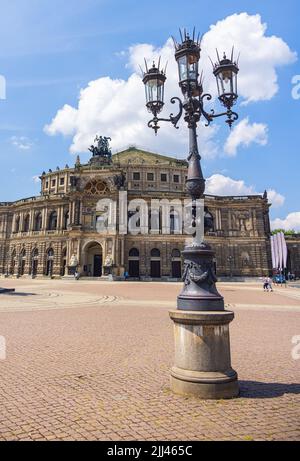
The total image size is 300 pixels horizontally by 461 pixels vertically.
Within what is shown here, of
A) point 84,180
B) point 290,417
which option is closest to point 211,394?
point 290,417

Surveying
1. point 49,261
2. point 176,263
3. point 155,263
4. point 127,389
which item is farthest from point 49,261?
point 127,389

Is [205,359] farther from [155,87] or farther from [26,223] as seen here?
[26,223]

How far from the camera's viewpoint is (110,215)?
48719mm

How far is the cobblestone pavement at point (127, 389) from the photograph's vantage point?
3699 mm

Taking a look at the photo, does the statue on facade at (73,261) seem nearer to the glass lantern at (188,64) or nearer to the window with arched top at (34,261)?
the window with arched top at (34,261)

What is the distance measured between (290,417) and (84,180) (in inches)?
1946

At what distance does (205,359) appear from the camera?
15.8 feet

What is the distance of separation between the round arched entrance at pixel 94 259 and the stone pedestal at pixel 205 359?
4569cm

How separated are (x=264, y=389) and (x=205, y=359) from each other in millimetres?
1245

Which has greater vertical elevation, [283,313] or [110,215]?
[110,215]

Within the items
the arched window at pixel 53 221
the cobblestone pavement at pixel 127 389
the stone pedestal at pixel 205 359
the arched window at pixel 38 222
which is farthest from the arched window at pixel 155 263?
the stone pedestal at pixel 205 359

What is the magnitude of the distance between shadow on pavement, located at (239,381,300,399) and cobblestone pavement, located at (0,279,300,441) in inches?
0.6

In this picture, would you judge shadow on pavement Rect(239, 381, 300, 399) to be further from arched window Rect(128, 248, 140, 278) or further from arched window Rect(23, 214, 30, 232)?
arched window Rect(23, 214, 30, 232)
